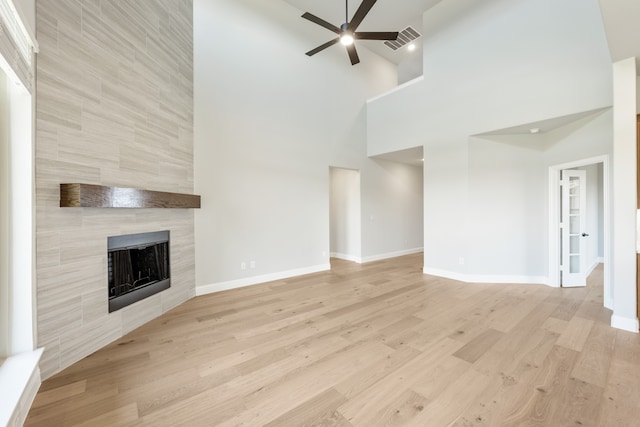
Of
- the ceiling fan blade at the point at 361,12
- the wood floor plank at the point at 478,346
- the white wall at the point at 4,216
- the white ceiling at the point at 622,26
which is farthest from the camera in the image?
the ceiling fan blade at the point at 361,12

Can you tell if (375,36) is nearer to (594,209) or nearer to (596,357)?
(596,357)

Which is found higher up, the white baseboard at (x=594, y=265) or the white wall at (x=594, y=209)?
the white wall at (x=594, y=209)

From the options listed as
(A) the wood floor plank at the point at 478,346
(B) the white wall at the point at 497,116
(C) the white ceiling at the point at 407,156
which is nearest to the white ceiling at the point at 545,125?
(B) the white wall at the point at 497,116

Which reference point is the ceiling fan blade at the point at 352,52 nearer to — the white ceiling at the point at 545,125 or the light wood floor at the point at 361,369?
the white ceiling at the point at 545,125

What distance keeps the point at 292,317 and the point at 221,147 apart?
9.31 ft

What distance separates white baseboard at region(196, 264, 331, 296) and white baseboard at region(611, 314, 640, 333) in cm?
414

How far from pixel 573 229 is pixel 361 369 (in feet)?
15.4

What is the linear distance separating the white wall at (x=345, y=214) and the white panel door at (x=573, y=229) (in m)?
3.70

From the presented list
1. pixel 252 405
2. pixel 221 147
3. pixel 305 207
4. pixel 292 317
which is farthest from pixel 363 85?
pixel 252 405

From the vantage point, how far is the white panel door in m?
4.29

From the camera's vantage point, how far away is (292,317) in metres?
3.18

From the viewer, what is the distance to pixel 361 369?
2113 millimetres

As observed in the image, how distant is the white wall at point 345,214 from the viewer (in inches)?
253

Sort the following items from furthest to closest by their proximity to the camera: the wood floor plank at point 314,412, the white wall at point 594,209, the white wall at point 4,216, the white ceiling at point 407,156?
1. the white ceiling at point 407,156
2. the white wall at point 594,209
3. the white wall at point 4,216
4. the wood floor plank at point 314,412
